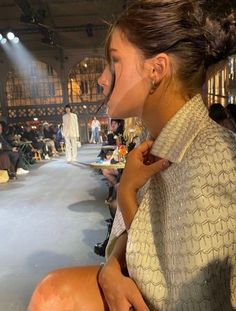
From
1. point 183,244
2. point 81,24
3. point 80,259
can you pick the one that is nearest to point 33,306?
point 183,244

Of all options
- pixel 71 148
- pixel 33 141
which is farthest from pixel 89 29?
pixel 71 148

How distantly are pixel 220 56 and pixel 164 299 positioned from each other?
0.51m

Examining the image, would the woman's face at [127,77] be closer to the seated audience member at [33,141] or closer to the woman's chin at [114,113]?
the woman's chin at [114,113]

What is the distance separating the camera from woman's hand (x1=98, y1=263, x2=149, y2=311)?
768mm

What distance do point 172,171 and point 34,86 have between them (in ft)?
50.3

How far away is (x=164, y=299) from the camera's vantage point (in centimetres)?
71

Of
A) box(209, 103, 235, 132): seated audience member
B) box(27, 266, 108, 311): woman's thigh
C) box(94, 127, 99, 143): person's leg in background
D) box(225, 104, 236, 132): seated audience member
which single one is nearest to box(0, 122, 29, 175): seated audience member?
box(209, 103, 235, 132): seated audience member

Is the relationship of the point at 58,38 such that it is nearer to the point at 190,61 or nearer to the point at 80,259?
the point at 80,259

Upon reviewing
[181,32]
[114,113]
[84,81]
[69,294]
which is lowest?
[69,294]

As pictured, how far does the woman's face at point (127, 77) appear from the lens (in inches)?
30.7

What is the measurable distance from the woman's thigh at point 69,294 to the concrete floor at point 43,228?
149cm

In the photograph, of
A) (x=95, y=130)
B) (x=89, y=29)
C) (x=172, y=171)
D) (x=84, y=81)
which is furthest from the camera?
(x=84, y=81)

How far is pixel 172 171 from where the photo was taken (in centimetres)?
72

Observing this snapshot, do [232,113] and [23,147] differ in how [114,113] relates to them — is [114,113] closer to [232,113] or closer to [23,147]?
[232,113]
